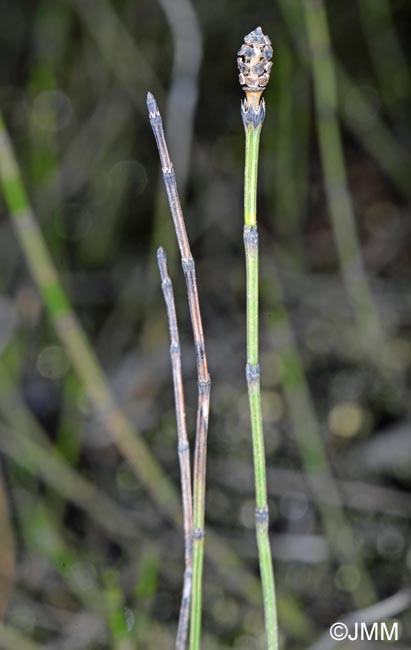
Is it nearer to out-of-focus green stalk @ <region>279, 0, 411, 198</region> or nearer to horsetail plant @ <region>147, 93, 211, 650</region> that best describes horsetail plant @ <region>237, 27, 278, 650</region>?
horsetail plant @ <region>147, 93, 211, 650</region>

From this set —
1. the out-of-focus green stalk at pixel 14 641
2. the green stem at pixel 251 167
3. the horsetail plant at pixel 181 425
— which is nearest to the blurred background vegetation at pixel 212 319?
the out-of-focus green stalk at pixel 14 641

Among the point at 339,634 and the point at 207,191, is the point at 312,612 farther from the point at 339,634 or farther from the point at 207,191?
the point at 207,191

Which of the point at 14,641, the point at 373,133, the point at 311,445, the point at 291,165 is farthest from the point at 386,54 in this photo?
the point at 14,641

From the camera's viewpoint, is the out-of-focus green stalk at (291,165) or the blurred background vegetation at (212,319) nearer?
the blurred background vegetation at (212,319)

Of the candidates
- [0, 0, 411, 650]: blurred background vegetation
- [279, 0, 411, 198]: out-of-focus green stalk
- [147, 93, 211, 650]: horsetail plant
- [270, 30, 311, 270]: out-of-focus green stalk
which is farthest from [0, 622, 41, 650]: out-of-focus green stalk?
[279, 0, 411, 198]: out-of-focus green stalk

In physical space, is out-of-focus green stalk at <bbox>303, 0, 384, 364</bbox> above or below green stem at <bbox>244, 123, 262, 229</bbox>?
above

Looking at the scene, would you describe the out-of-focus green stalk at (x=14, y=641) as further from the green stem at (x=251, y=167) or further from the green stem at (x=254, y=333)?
the green stem at (x=251, y=167)

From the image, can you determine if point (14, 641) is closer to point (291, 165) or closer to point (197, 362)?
point (197, 362)
